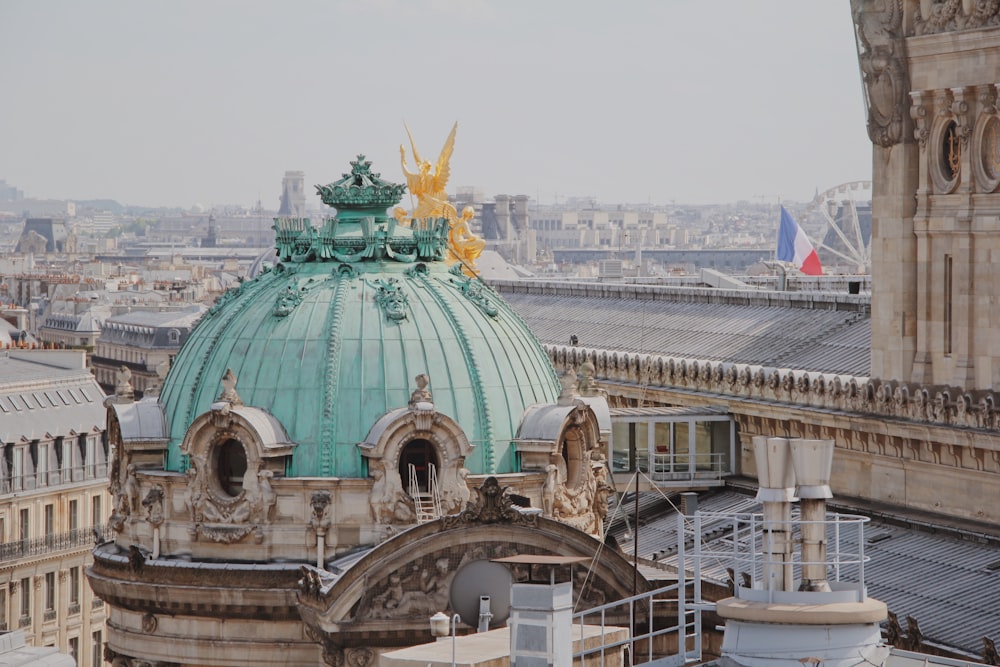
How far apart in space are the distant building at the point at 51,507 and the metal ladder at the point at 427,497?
59.2 metres

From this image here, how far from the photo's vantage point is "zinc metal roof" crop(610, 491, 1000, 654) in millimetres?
70938

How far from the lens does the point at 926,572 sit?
76.3 m

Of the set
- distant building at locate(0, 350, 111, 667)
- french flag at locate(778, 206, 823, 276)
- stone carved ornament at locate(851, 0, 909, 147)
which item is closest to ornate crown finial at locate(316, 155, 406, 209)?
stone carved ornament at locate(851, 0, 909, 147)

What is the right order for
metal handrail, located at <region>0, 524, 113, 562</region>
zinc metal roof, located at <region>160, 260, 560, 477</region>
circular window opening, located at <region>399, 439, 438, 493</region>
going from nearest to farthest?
1. circular window opening, located at <region>399, 439, 438, 493</region>
2. zinc metal roof, located at <region>160, 260, 560, 477</region>
3. metal handrail, located at <region>0, 524, 113, 562</region>

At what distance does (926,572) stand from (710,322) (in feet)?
98.8

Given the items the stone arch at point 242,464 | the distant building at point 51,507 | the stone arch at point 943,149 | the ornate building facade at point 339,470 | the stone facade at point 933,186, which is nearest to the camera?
the ornate building facade at point 339,470

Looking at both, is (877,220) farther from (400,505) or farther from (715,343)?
(400,505)

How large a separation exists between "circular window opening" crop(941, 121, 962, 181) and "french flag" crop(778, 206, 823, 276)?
79.2 metres

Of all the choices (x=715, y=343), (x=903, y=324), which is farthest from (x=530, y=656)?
(x=715, y=343)

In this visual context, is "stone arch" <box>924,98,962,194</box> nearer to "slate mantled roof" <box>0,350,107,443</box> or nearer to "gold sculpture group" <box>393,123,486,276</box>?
"gold sculpture group" <box>393,123,486,276</box>

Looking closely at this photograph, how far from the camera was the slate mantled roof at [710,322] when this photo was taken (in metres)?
95.1

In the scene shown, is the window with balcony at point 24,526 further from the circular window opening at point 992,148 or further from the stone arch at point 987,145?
the circular window opening at point 992,148

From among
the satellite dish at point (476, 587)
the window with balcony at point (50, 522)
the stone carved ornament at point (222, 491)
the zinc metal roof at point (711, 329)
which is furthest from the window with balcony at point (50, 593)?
the satellite dish at point (476, 587)

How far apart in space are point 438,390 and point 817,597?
26.4 metres
